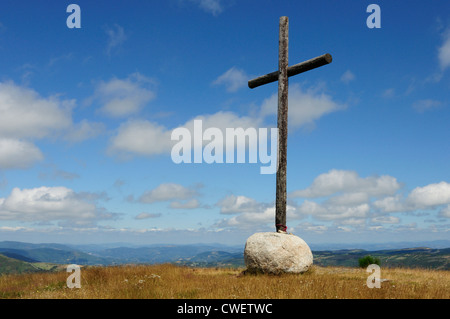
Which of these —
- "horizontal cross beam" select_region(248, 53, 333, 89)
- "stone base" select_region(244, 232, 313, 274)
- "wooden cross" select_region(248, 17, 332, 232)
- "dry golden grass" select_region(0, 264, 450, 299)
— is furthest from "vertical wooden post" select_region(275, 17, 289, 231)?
"dry golden grass" select_region(0, 264, 450, 299)

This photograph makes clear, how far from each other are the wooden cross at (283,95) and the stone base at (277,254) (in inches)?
35.1

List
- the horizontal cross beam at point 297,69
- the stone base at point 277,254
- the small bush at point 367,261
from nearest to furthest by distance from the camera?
the stone base at point 277,254 < the horizontal cross beam at point 297,69 < the small bush at point 367,261

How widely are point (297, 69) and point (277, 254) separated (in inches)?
311

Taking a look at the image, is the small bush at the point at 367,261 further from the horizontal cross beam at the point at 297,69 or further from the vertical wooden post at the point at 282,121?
the horizontal cross beam at the point at 297,69

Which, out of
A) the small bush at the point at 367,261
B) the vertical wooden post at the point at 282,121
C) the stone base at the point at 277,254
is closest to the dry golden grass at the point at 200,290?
the stone base at the point at 277,254

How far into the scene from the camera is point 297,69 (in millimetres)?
15125

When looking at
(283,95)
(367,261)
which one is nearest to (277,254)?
(283,95)

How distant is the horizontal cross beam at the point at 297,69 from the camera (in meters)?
14.4

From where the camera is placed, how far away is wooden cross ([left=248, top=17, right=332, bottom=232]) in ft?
48.2

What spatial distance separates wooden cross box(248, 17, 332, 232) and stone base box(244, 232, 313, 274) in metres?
0.89

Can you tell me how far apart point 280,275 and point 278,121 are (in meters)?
6.44
